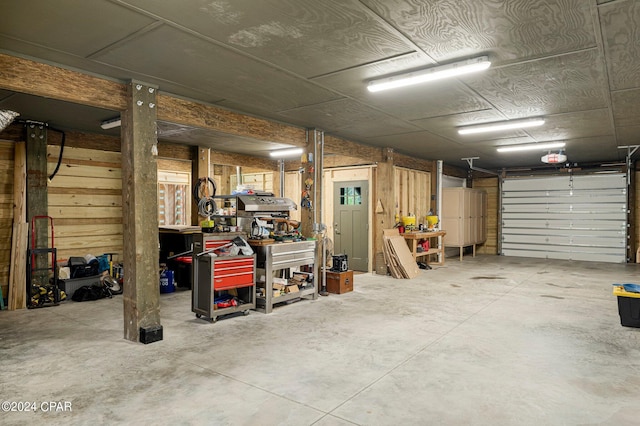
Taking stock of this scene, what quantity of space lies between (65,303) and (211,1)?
518 cm

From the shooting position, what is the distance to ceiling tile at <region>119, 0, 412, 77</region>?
2457 mm

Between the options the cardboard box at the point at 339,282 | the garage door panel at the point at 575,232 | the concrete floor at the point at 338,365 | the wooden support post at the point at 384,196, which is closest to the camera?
the concrete floor at the point at 338,365

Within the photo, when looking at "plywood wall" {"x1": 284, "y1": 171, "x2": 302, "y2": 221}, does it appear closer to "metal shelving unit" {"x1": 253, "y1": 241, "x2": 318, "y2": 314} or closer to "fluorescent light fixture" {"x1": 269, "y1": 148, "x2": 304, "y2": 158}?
"fluorescent light fixture" {"x1": 269, "y1": 148, "x2": 304, "y2": 158}

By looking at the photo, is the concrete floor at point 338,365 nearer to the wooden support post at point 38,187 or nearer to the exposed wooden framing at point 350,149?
the wooden support post at point 38,187

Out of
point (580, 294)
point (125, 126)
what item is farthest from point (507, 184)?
point (125, 126)

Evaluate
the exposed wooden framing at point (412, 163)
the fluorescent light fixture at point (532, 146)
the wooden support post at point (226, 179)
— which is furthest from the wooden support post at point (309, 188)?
the wooden support post at point (226, 179)

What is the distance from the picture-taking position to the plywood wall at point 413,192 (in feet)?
29.7

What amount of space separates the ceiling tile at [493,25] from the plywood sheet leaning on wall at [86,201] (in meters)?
6.03

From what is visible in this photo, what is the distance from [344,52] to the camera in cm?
321

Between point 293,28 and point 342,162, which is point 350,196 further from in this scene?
point 293,28

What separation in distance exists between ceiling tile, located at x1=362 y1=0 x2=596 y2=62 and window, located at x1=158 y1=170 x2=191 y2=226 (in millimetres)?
7128

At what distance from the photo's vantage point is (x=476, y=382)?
119 inches

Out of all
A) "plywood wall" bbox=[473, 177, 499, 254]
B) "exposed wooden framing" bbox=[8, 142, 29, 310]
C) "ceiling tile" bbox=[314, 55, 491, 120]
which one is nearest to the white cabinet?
"plywood wall" bbox=[473, 177, 499, 254]

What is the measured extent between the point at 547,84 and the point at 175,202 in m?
8.86
